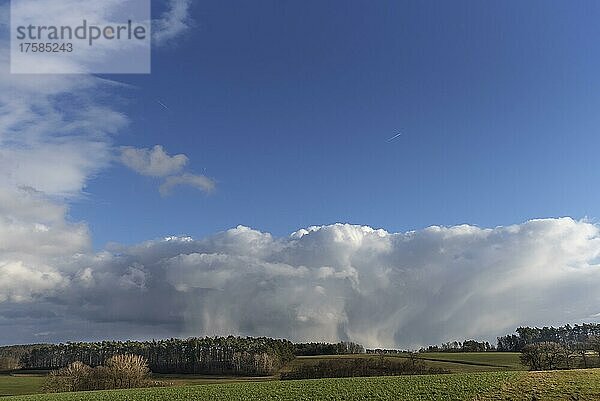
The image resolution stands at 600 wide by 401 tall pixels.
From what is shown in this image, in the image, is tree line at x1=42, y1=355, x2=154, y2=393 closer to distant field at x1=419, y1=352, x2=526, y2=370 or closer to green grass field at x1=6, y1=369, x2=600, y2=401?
green grass field at x1=6, y1=369, x2=600, y2=401

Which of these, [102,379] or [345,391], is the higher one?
[102,379]

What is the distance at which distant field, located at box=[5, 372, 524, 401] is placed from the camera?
58.3 m

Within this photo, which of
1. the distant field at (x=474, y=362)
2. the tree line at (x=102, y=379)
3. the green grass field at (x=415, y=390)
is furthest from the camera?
the distant field at (x=474, y=362)

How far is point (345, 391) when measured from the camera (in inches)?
2446

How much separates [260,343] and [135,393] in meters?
115

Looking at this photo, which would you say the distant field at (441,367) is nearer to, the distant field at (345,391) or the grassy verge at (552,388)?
the distant field at (345,391)

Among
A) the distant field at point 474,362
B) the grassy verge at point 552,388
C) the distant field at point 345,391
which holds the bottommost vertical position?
the distant field at point 474,362

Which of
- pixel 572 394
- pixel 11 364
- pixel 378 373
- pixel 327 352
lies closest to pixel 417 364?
pixel 378 373

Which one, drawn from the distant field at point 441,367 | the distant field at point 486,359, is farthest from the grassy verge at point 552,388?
the distant field at point 486,359

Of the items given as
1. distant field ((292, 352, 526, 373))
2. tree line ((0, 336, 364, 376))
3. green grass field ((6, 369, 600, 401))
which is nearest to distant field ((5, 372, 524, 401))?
green grass field ((6, 369, 600, 401))

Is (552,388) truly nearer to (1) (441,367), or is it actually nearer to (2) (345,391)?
(2) (345,391)

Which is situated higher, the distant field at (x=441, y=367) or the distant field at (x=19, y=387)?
A: the distant field at (x=19, y=387)

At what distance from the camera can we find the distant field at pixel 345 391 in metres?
58.3

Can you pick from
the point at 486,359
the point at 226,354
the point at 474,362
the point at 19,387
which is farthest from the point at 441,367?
the point at 19,387
